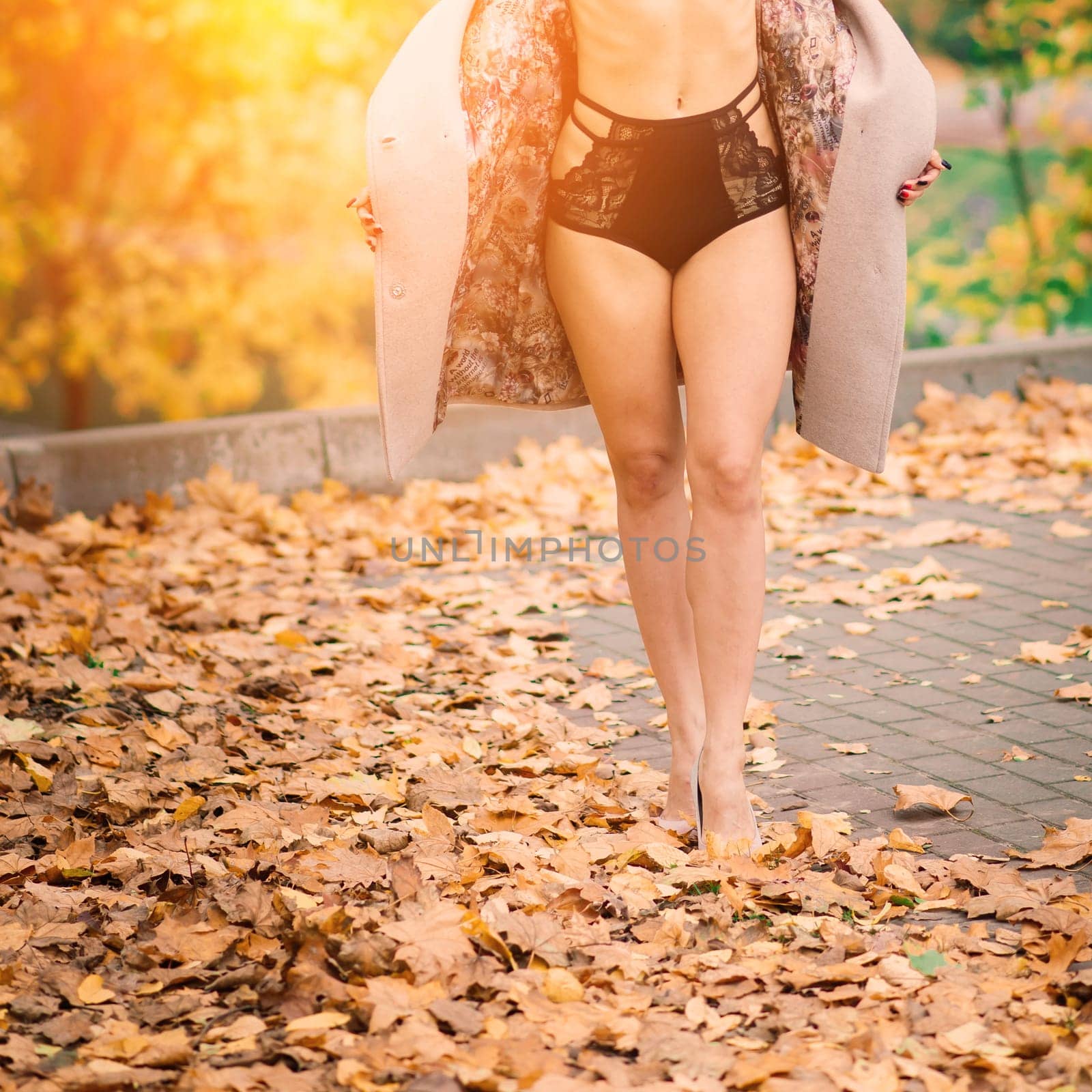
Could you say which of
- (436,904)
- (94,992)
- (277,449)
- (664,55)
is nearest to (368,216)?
(664,55)

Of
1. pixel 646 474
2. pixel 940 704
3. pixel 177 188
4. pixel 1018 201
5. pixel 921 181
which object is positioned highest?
pixel 177 188

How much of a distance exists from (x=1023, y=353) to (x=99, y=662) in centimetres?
561

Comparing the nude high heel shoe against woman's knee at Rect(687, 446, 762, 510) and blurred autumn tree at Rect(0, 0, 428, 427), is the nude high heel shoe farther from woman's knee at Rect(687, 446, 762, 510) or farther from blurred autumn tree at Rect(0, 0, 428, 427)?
blurred autumn tree at Rect(0, 0, 428, 427)

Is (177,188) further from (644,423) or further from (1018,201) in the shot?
(644,423)

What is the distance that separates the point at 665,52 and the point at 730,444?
2.73 ft

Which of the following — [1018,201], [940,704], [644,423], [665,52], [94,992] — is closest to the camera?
[94,992]

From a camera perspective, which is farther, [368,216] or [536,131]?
[536,131]

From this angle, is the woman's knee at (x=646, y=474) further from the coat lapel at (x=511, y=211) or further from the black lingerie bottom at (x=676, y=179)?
the black lingerie bottom at (x=676, y=179)

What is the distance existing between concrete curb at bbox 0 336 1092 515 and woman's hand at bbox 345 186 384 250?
3649mm

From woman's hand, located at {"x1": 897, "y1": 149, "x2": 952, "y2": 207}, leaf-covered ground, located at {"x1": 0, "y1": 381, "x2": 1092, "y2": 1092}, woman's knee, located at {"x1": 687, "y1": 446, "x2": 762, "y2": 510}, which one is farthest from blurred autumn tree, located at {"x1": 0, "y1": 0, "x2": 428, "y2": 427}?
woman's knee, located at {"x1": 687, "y1": 446, "x2": 762, "y2": 510}

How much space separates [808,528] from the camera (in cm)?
592

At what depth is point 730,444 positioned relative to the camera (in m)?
2.85

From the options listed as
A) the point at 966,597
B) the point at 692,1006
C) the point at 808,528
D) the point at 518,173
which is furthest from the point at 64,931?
the point at 808,528

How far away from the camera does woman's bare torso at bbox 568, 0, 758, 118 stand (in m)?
2.78
